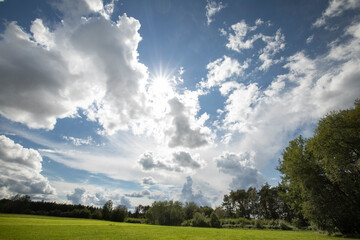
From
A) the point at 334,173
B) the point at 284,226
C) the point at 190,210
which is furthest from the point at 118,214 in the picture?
the point at 334,173

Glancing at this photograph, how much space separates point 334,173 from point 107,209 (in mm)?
123725

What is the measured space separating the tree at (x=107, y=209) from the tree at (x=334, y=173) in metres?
115

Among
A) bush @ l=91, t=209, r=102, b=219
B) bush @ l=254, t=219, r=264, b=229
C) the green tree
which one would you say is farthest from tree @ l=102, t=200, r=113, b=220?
bush @ l=254, t=219, r=264, b=229

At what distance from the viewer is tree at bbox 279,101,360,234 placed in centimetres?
2675

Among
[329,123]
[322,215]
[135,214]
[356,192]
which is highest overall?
[329,123]

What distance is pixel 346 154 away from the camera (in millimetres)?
26875

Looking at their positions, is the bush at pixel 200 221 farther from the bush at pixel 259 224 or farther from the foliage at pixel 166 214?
the bush at pixel 259 224

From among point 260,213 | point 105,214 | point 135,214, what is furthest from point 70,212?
point 260,213

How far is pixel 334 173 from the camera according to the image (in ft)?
88.6

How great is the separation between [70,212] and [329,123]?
149672mm

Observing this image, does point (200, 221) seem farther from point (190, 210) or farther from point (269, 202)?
point (269, 202)

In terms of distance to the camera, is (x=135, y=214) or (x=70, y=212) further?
(x=135, y=214)

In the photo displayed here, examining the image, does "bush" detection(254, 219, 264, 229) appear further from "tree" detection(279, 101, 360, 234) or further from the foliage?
the foliage

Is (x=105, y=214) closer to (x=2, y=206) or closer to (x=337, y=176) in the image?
(x=2, y=206)
